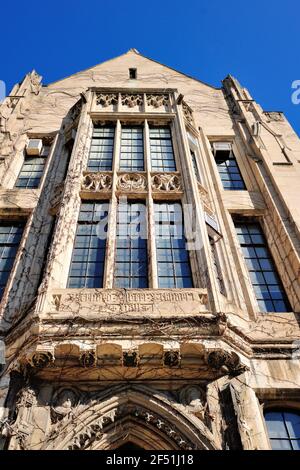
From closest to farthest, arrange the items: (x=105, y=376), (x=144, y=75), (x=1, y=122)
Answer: (x=105, y=376)
(x=1, y=122)
(x=144, y=75)

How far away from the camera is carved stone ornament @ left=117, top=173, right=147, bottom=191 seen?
11328 mm

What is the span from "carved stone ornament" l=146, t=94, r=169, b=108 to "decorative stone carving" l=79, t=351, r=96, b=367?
433 inches

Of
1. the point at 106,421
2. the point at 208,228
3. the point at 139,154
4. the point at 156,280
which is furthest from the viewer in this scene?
the point at 139,154

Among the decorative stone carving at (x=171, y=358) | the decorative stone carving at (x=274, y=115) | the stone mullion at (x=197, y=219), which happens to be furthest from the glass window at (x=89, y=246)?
the decorative stone carving at (x=274, y=115)

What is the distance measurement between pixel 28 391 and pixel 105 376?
1297mm

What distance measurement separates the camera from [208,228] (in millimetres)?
10633

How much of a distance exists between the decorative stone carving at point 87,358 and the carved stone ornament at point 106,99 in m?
11.0

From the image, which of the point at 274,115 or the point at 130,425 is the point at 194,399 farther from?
the point at 274,115

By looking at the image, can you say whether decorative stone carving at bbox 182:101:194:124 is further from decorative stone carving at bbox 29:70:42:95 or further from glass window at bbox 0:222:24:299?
glass window at bbox 0:222:24:299

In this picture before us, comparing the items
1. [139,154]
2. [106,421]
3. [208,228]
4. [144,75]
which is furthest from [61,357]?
[144,75]

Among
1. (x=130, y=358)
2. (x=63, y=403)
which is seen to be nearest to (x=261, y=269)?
(x=130, y=358)

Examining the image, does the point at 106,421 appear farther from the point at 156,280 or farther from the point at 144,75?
the point at 144,75

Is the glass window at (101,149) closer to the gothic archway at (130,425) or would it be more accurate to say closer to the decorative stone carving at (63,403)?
the decorative stone carving at (63,403)
